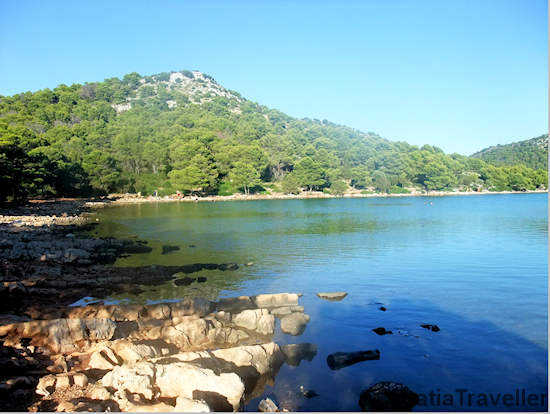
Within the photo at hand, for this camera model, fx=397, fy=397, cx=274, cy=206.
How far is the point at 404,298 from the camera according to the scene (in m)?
15.1

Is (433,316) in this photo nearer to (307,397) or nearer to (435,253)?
(307,397)

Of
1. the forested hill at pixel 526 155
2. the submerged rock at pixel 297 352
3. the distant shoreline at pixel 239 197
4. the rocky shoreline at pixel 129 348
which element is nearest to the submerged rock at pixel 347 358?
the submerged rock at pixel 297 352

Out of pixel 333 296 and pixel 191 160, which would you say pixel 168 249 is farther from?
pixel 191 160

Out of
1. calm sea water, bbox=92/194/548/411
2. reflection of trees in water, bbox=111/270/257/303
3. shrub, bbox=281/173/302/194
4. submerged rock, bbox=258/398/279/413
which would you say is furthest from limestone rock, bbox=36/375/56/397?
shrub, bbox=281/173/302/194

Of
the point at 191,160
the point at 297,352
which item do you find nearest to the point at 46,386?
the point at 297,352

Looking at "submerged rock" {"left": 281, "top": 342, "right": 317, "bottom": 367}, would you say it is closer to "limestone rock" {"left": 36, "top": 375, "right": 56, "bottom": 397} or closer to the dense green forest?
"limestone rock" {"left": 36, "top": 375, "right": 56, "bottom": 397}

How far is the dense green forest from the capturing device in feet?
244

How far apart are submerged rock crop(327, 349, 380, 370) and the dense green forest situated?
50314 millimetres

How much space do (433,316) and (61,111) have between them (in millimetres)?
149872

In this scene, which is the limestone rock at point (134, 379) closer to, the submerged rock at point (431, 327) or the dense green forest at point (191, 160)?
the submerged rock at point (431, 327)

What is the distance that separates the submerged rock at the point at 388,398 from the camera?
7586 millimetres

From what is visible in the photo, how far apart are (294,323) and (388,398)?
13.7 ft

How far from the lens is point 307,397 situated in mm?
7875

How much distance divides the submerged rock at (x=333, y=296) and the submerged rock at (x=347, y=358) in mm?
4814
